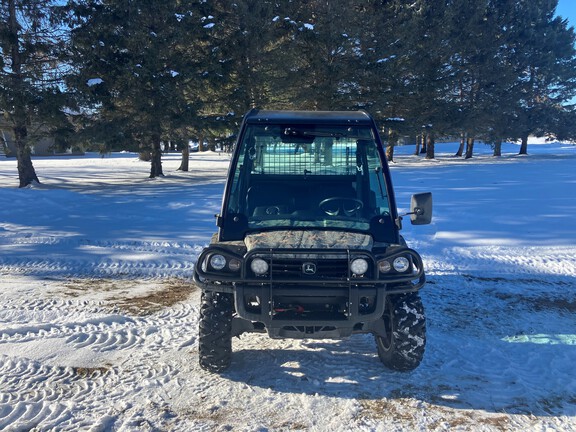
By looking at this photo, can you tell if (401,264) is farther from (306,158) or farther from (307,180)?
(306,158)

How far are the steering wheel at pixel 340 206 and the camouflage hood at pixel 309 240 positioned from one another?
35 cm

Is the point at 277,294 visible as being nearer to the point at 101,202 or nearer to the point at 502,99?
the point at 101,202

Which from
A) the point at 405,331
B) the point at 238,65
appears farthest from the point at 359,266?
the point at 238,65

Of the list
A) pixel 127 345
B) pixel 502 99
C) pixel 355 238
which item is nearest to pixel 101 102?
pixel 127 345

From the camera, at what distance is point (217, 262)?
3.51m

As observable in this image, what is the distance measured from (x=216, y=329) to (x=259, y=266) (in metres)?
0.70

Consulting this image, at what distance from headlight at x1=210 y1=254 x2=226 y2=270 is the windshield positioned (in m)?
0.47

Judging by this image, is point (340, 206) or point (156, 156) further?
point (156, 156)

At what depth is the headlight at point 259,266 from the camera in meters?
3.39

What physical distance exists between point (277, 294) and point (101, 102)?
16.0 m

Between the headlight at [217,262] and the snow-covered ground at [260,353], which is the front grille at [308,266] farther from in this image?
the snow-covered ground at [260,353]

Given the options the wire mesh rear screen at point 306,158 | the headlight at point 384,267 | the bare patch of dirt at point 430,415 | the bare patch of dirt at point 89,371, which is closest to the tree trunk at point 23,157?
the bare patch of dirt at point 89,371

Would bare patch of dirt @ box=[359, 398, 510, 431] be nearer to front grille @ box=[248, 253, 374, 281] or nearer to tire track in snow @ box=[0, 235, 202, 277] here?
front grille @ box=[248, 253, 374, 281]

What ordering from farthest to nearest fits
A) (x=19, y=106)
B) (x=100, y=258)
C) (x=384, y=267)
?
(x=19, y=106) → (x=100, y=258) → (x=384, y=267)
